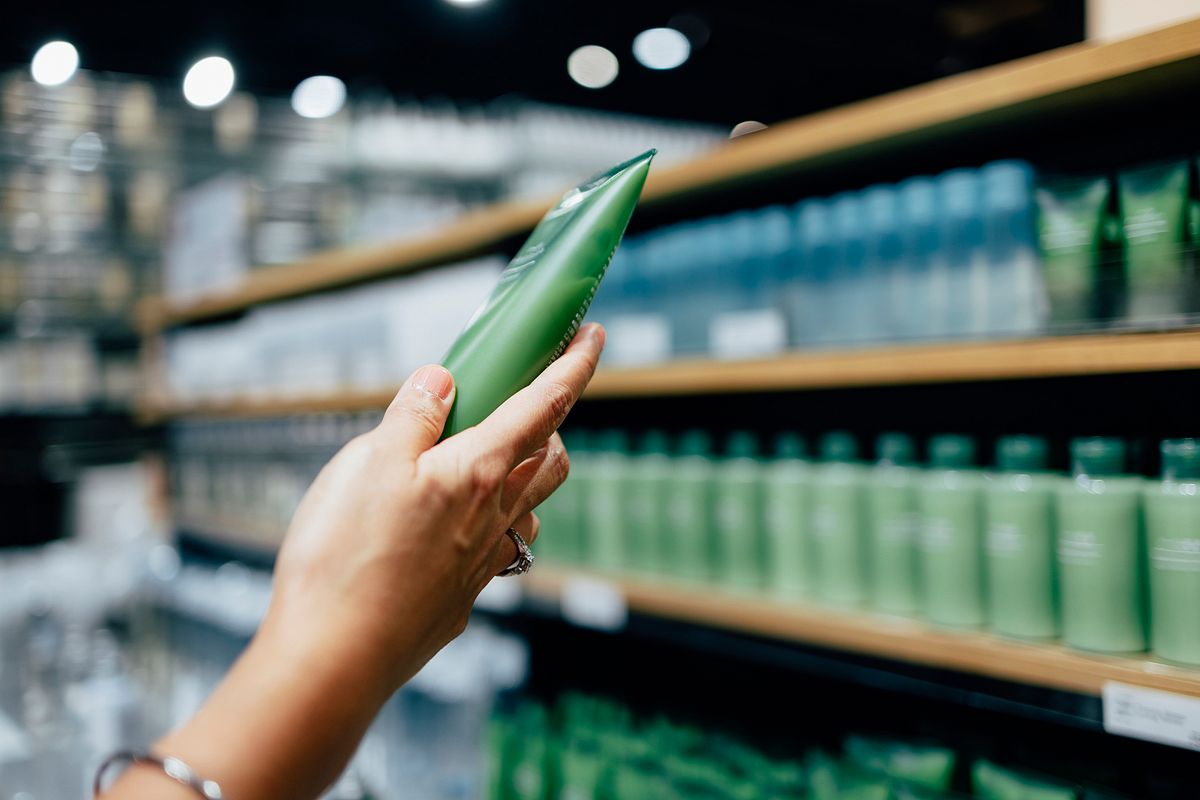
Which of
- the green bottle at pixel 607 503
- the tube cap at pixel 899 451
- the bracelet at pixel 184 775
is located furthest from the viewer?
the green bottle at pixel 607 503

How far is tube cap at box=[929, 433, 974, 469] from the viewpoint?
126cm

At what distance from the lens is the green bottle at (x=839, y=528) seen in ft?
4.50

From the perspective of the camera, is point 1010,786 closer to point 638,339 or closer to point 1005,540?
point 1005,540

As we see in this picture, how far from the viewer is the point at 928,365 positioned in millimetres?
1209

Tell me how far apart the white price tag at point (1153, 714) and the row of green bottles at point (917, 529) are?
0.19ft

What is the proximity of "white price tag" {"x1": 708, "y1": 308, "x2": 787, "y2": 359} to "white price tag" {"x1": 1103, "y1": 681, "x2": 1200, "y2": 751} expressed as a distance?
69 centimetres

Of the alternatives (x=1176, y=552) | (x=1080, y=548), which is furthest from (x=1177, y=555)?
(x=1080, y=548)

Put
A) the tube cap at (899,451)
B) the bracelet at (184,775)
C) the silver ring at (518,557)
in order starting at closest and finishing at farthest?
the bracelet at (184,775), the silver ring at (518,557), the tube cap at (899,451)

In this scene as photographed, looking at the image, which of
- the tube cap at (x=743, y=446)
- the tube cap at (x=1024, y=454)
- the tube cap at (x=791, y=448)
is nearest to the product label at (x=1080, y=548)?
the tube cap at (x=1024, y=454)

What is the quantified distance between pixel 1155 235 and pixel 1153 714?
0.57 meters

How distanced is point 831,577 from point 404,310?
4.45ft

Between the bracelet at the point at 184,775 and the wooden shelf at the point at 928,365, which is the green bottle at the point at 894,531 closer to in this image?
the wooden shelf at the point at 928,365

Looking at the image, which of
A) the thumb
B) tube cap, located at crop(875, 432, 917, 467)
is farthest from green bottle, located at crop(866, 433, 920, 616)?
the thumb

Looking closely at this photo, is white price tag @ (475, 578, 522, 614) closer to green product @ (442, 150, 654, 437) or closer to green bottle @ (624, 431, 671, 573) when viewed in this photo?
green bottle @ (624, 431, 671, 573)
